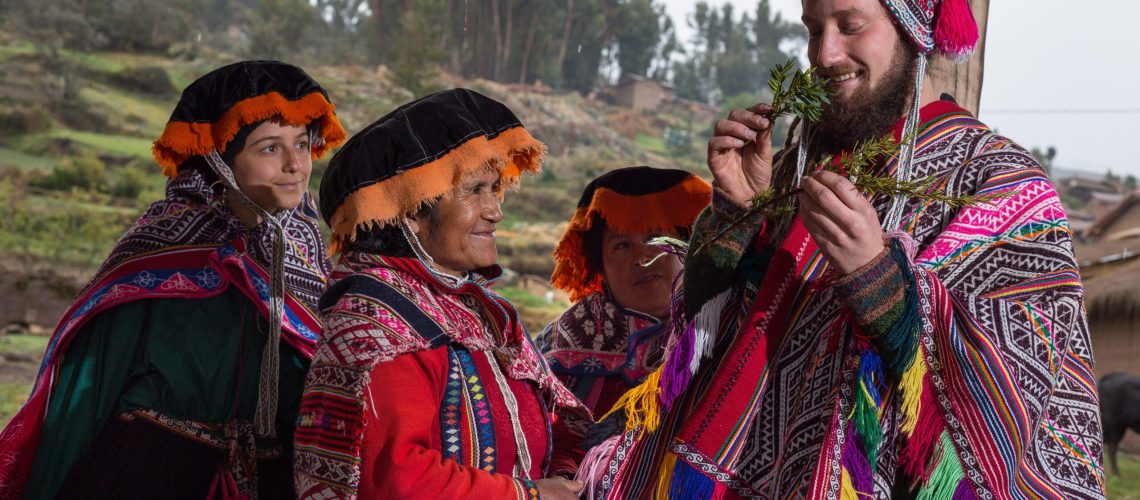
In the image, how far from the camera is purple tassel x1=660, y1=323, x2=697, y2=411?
2447 millimetres

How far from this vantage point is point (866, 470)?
2.06m

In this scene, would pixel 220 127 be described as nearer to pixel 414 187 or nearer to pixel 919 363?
pixel 414 187

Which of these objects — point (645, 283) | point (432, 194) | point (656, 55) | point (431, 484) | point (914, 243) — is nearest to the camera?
point (914, 243)

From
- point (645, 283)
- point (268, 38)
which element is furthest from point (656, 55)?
point (645, 283)

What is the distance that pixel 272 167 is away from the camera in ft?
11.3

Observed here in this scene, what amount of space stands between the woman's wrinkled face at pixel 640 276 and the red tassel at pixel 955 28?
151 centimetres

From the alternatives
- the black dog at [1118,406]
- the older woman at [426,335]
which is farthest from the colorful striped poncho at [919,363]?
the black dog at [1118,406]

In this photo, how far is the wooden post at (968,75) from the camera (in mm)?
3535

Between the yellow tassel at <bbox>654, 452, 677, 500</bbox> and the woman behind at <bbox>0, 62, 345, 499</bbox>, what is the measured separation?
4.42 ft

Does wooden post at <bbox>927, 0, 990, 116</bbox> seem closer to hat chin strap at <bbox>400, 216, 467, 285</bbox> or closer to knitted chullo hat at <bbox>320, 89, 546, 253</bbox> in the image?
knitted chullo hat at <bbox>320, 89, 546, 253</bbox>

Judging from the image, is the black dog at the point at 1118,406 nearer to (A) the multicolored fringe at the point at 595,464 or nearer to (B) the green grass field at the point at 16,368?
(A) the multicolored fringe at the point at 595,464

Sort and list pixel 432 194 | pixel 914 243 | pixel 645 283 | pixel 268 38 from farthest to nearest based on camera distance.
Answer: pixel 268 38 < pixel 645 283 < pixel 432 194 < pixel 914 243

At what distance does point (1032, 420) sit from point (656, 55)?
33682mm

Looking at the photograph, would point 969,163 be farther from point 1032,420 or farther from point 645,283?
point 645,283
